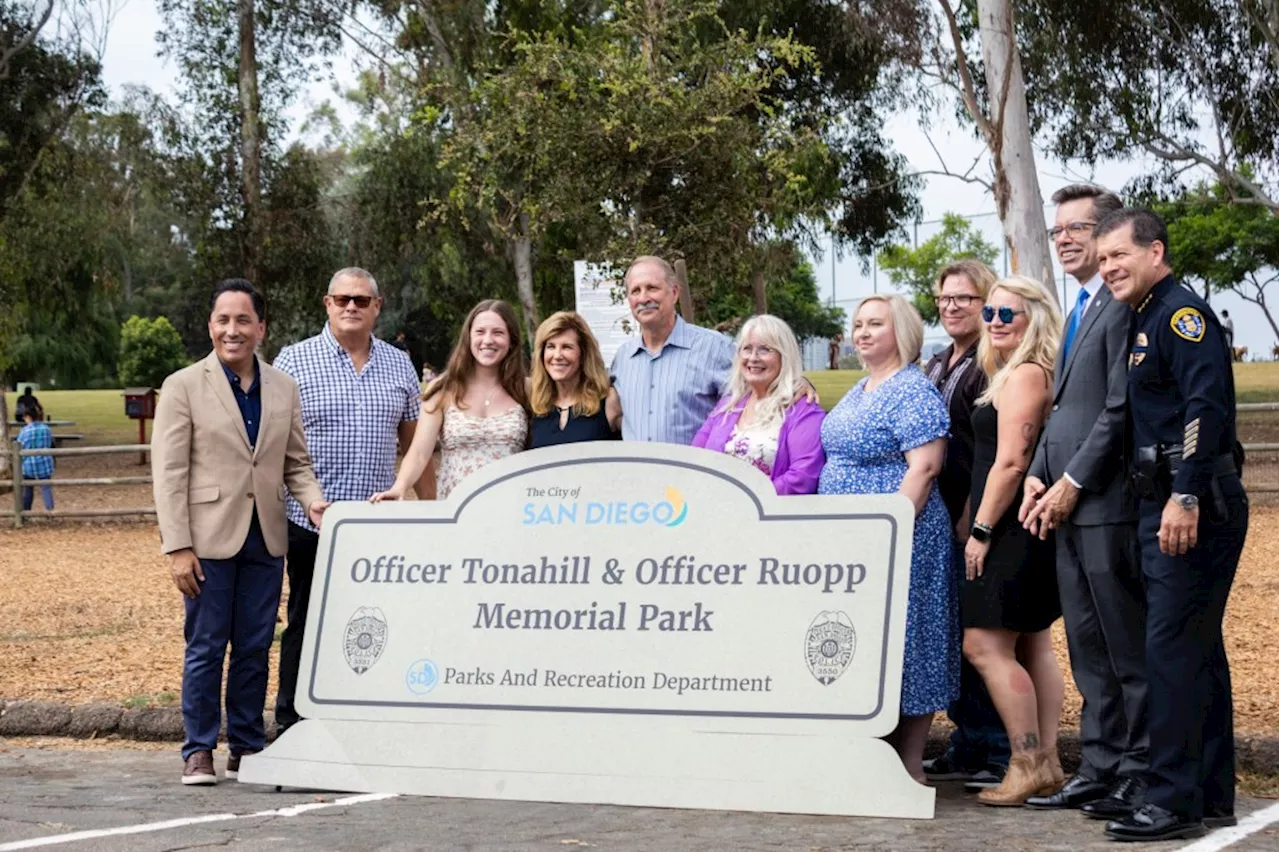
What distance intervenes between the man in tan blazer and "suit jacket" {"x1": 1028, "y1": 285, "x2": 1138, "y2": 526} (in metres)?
2.92

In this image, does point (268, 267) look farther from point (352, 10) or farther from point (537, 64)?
point (537, 64)

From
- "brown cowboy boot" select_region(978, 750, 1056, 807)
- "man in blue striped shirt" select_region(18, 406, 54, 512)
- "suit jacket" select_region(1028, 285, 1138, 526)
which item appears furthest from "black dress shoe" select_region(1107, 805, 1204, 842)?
"man in blue striped shirt" select_region(18, 406, 54, 512)

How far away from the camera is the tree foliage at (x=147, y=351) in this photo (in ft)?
258

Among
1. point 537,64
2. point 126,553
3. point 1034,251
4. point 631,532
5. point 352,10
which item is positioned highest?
point 352,10

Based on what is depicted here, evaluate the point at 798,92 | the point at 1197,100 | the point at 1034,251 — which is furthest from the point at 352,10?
the point at 1034,251

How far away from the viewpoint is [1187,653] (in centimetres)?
551

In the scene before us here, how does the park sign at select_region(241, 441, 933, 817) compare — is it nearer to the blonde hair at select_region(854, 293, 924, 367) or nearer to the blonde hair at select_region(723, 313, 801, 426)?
the blonde hair at select_region(723, 313, 801, 426)

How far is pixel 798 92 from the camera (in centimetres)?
3033

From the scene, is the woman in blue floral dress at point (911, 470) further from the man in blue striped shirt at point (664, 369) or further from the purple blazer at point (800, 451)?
the man in blue striped shirt at point (664, 369)

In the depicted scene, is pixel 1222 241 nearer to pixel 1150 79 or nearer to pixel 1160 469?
pixel 1150 79

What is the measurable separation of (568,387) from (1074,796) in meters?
2.60

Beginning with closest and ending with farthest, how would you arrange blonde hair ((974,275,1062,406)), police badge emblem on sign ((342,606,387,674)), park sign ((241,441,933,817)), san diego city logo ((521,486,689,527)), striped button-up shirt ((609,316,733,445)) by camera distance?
park sign ((241,441,933,817)) → blonde hair ((974,275,1062,406)) → san diego city logo ((521,486,689,527)) → police badge emblem on sign ((342,606,387,674)) → striped button-up shirt ((609,316,733,445))

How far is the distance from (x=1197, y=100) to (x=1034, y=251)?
42.7 feet

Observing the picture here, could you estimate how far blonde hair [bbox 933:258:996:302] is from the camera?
655 centimetres
